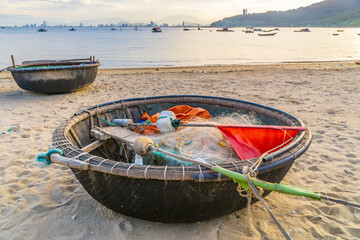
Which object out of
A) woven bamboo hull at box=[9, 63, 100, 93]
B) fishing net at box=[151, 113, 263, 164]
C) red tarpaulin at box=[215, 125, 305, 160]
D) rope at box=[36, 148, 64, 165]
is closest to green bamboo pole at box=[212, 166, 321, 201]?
fishing net at box=[151, 113, 263, 164]

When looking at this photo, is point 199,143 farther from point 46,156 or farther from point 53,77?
point 53,77

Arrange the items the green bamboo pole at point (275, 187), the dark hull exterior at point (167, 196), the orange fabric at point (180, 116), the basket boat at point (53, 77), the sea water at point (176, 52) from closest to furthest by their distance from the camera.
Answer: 1. the green bamboo pole at point (275, 187)
2. the dark hull exterior at point (167, 196)
3. the orange fabric at point (180, 116)
4. the basket boat at point (53, 77)
5. the sea water at point (176, 52)

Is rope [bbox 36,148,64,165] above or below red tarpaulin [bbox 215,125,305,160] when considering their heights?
above

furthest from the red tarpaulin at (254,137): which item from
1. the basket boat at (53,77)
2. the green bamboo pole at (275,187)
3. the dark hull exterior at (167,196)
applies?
the basket boat at (53,77)

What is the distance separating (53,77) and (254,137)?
6256mm

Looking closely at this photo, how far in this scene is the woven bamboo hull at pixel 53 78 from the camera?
670 centimetres

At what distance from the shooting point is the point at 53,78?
691 centimetres

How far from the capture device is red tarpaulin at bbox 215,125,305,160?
2.62 m

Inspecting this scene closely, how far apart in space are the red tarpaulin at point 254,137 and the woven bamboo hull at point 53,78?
572cm

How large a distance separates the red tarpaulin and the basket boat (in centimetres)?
571

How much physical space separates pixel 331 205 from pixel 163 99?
8.75 ft

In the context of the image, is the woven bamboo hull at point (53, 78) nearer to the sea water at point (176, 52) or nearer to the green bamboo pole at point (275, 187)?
the green bamboo pole at point (275, 187)

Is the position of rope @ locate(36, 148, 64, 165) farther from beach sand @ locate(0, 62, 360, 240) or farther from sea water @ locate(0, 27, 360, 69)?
sea water @ locate(0, 27, 360, 69)

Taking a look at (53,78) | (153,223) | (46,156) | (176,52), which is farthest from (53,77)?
(176,52)
